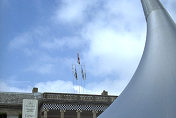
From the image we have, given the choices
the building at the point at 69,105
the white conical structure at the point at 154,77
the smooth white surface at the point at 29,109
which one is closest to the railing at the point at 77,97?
the building at the point at 69,105

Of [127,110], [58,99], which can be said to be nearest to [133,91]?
[127,110]

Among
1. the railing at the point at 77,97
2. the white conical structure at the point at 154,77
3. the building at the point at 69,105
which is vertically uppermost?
the railing at the point at 77,97

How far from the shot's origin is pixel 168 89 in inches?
311

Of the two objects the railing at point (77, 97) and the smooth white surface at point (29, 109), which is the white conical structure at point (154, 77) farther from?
the railing at point (77, 97)

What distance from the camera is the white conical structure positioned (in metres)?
7.72

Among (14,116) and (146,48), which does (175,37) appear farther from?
(14,116)

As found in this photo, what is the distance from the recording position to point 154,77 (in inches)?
329

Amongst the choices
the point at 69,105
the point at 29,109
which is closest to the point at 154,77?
the point at 29,109

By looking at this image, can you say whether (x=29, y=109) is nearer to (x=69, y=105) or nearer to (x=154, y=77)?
(x=154, y=77)

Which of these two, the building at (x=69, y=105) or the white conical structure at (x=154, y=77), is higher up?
the building at (x=69, y=105)

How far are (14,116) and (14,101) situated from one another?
2056 mm

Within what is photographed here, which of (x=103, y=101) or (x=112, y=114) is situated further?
(x=103, y=101)

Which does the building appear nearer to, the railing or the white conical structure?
the railing

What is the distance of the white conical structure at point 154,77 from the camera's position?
7717 mm
